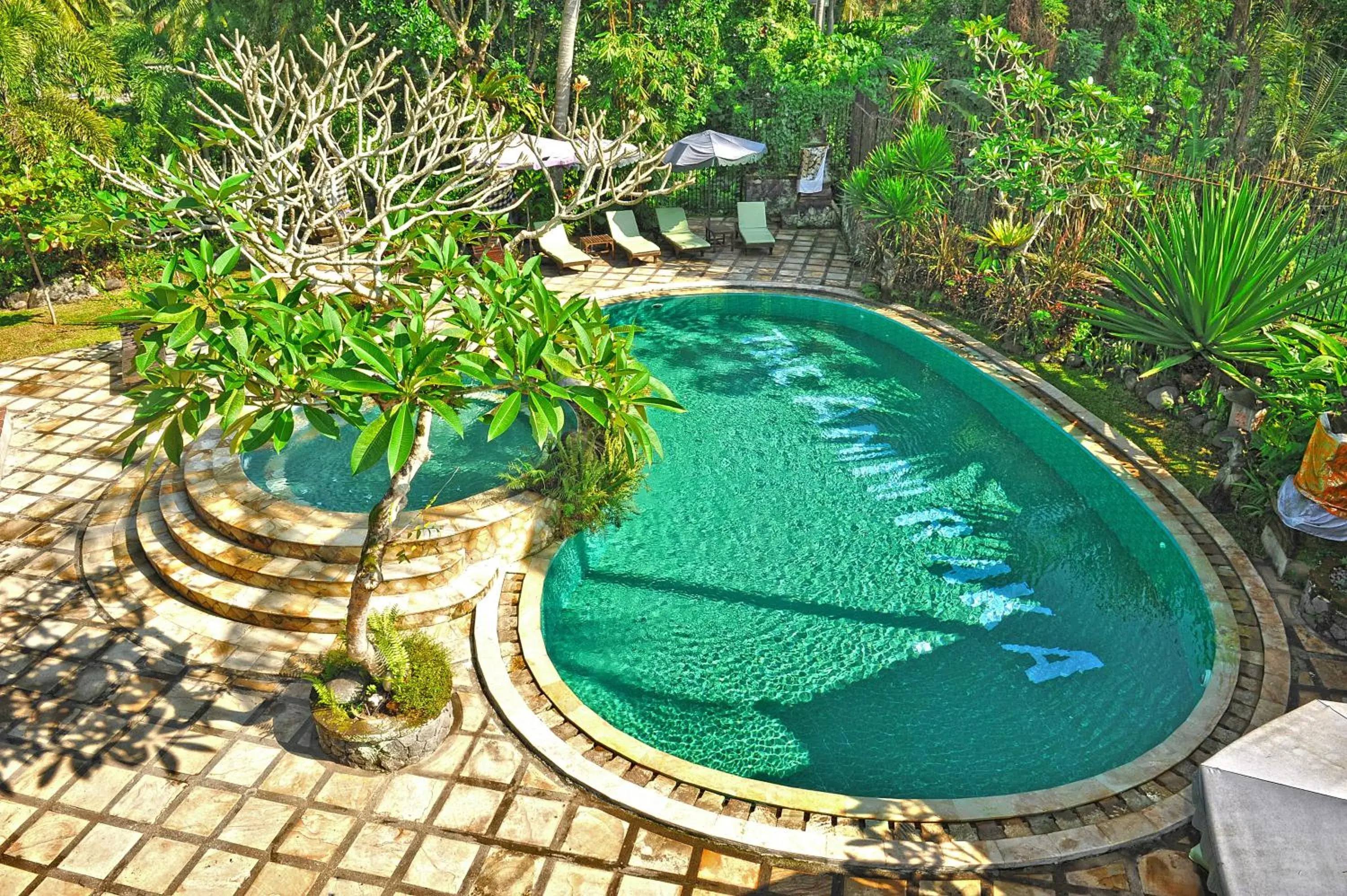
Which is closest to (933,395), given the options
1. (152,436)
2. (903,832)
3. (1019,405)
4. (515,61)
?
(1019,405)

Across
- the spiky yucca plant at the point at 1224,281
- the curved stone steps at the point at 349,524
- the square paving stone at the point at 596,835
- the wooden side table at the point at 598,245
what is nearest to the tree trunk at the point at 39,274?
the curved stone steps at the point at 349,524

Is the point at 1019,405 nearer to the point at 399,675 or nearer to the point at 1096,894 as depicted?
the point at 1096,894

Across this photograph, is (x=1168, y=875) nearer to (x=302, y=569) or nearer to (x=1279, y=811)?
(x=1279, y=811)

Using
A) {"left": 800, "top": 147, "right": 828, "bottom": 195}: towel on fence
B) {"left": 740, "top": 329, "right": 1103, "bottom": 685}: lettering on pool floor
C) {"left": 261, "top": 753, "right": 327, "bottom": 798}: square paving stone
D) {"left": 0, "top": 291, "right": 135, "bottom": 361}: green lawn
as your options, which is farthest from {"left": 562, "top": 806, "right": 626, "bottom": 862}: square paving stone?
{"left": 800, "top": 147, "right": 828, "bottom": 195}: towel on fence

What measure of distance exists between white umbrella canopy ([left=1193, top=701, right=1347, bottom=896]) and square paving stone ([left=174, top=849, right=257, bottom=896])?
5.57 meters

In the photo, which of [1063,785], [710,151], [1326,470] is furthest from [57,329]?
[1326,470]

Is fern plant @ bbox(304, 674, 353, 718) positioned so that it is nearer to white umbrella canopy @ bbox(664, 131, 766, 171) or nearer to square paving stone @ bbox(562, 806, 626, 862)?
square paving stone @ bbox(562, 806, 626, 862)

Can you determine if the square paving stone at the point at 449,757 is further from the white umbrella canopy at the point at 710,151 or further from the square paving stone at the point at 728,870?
the white umbrella canopy at the point at 710,151

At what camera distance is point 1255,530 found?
883 cm

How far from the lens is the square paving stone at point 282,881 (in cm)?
552

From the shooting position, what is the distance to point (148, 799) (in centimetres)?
616

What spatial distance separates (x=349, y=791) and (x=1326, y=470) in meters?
8.36

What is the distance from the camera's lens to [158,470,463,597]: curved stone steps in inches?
313

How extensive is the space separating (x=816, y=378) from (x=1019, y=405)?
3005 mm
